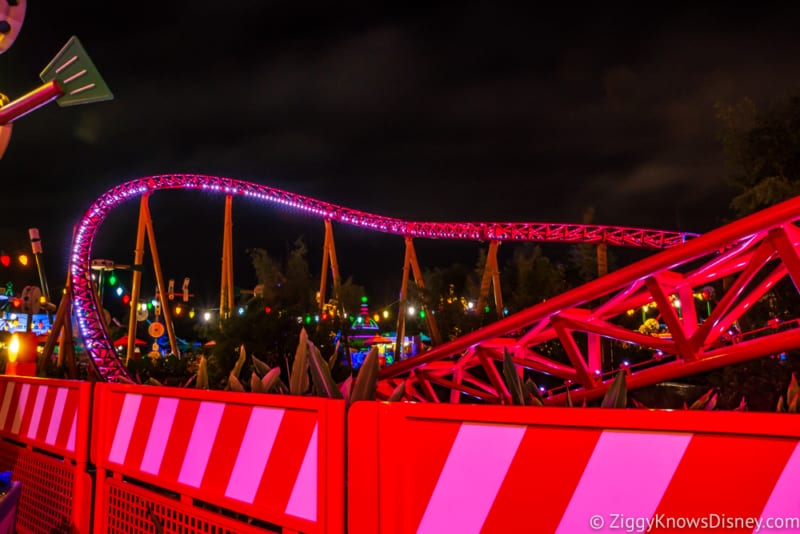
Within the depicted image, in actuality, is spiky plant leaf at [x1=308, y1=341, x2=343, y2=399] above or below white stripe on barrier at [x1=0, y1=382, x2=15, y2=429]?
above

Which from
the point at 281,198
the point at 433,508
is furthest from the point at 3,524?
the point at 281,198

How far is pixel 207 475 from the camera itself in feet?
8.07

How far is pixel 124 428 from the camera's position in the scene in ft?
10.1

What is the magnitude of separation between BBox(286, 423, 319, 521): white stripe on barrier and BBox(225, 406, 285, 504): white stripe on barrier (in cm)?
20

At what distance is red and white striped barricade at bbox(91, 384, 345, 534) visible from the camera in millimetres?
2006

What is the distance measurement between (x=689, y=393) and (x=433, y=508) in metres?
10.0

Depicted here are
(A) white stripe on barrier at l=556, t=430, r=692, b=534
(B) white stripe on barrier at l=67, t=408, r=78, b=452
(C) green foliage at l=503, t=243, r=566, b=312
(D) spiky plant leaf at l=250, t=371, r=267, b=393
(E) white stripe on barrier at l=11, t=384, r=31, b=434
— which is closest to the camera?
(A) white stripe on barrier at l=556, t=430, r=692, b=534

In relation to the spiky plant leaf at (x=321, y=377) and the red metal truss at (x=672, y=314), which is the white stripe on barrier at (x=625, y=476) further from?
the red metal truss at (x=672, y=314)

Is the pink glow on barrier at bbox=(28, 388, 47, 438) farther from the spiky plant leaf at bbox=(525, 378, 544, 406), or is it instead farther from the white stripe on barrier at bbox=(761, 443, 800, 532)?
the white stripe on barrier at bbox=(761, 443, 800, 532)

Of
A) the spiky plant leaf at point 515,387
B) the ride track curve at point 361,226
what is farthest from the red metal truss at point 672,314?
the spiky plant leaf at point 515,387

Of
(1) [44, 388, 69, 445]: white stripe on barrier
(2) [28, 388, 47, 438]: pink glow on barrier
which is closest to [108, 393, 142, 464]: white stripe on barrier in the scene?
(1) [44, 388, 69, 445]: white stripe on barrier

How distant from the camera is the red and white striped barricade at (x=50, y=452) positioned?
3270 millimetres

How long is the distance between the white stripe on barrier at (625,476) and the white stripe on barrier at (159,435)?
75.1 inches

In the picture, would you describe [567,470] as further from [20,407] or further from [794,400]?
[20,407]
